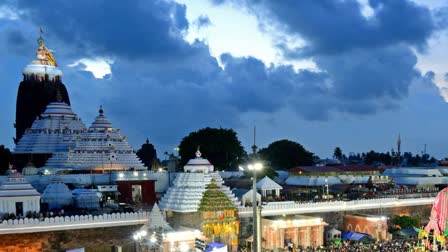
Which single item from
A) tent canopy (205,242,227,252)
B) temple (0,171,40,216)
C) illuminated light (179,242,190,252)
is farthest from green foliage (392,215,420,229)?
temple (0,171,40,216)

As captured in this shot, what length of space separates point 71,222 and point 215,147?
33.3 meters

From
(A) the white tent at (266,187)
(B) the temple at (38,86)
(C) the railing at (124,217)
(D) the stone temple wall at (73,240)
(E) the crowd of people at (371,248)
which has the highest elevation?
(B) the temple at (38,86)

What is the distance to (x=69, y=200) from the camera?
26438 millimetres

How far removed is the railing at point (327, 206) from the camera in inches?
1022

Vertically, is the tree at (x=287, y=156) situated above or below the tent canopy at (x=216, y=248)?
above

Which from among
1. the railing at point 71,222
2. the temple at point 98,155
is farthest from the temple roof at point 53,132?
the railing at point 71,222

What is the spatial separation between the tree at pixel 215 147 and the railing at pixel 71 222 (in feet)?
101

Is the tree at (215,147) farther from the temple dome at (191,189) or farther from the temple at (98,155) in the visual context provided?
the temple dome at (191,189)

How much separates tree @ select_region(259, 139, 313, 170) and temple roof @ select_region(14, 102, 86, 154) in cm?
2945

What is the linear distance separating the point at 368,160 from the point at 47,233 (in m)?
97.4

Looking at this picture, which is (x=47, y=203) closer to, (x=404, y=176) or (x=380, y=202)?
(x=380, y=202)

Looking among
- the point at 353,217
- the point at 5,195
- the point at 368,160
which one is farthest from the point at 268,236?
the point at 368,160

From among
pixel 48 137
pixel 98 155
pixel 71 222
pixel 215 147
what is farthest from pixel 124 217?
pixel 215 147

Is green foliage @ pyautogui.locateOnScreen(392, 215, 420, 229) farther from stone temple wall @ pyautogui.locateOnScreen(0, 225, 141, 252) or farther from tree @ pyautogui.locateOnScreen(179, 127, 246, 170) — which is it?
tree @ pyautogui.locateOnScreen(179, 127, 246, 170)
